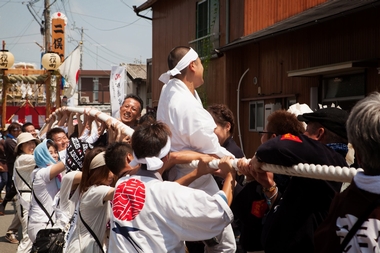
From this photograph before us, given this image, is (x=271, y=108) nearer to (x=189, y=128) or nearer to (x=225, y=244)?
(x=225, y=244)

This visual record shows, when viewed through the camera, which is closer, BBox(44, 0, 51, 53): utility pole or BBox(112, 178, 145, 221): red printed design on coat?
BBox(112, 178, 145, 221): red printed design on coat

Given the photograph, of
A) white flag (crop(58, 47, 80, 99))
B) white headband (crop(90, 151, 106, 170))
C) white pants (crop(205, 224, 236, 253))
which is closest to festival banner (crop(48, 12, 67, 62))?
white flag (crop(58, 47, 80, 99))

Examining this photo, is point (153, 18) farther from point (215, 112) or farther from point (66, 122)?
point (215, 112)

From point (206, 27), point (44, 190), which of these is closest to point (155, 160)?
point (44, 190)

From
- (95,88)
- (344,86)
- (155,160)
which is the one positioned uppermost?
(95,88)

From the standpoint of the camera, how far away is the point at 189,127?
355cm

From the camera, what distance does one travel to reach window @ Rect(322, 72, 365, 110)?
1009 centimetres

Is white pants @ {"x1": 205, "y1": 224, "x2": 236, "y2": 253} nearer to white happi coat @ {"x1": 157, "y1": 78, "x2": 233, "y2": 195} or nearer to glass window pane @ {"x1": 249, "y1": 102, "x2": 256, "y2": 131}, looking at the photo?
white happi coat @ {"x1": 157, "y1": 78, "x2": 233, "y2": 195}

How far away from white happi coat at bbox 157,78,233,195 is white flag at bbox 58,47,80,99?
598 inches

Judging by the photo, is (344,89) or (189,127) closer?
(189,127)

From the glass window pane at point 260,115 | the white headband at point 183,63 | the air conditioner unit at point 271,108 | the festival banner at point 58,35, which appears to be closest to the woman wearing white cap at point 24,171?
the white headband at point 183,63

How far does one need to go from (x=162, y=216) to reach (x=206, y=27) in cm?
1379

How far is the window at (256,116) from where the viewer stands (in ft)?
45.4

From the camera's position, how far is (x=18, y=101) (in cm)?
2814
